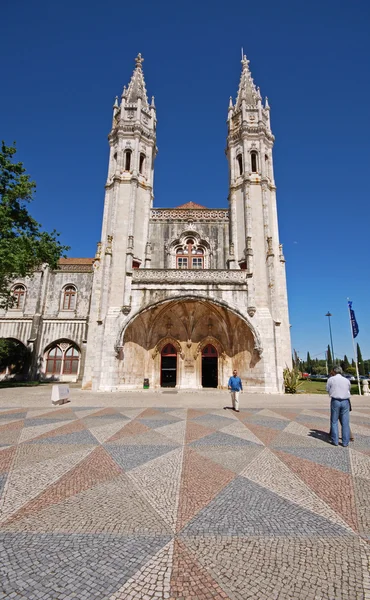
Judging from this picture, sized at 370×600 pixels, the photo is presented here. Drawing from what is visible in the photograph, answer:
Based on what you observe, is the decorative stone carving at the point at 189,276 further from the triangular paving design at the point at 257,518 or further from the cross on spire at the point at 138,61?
the cross on spire at the point at 138,61

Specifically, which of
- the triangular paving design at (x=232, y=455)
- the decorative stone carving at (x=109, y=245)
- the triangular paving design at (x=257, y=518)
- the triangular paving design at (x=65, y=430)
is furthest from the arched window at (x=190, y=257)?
the triangular paving design at (x=257, y=518)

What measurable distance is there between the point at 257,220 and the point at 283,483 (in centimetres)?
1813

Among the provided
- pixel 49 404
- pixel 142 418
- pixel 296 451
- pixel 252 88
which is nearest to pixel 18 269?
pixel 49 404

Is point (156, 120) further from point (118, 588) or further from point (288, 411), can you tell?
point (118, 588)

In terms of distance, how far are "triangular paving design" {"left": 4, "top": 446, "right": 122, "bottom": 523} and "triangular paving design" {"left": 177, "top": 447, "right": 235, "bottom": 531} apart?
1.12 metres

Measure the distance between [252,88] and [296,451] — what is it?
93.5ft

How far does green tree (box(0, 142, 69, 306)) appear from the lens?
593 inches

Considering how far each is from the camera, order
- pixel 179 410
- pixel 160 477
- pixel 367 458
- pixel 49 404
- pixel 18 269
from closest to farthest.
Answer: pixel 160 477
pixel 367 458
pixel 179 410
pixel 49 404
pixel 18 269

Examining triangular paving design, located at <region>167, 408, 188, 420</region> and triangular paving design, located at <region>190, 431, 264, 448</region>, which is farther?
triangular paving design, located at <region>167, 408, 188, 420</region>

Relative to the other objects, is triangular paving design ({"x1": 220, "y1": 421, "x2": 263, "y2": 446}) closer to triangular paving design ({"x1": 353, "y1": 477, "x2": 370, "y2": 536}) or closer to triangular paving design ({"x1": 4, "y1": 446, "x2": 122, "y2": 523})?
triangular paving design ({"x1": 353, "y1": 477, "x2": 370, "y2": 536})

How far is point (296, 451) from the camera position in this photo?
5.39 m

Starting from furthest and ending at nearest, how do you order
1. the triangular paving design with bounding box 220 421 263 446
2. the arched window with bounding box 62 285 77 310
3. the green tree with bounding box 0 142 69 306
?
the arched window with bounding box 62 285 77 310 < the green tree with bounding box 0 142 69 306 < the triangular paving design with bounding box 220 421 263 446

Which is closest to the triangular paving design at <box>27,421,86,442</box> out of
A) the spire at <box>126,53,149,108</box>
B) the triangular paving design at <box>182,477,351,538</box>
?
the triangular paving design at <box>182,477,351,538</box>

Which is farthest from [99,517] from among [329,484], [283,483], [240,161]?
[240,161]
